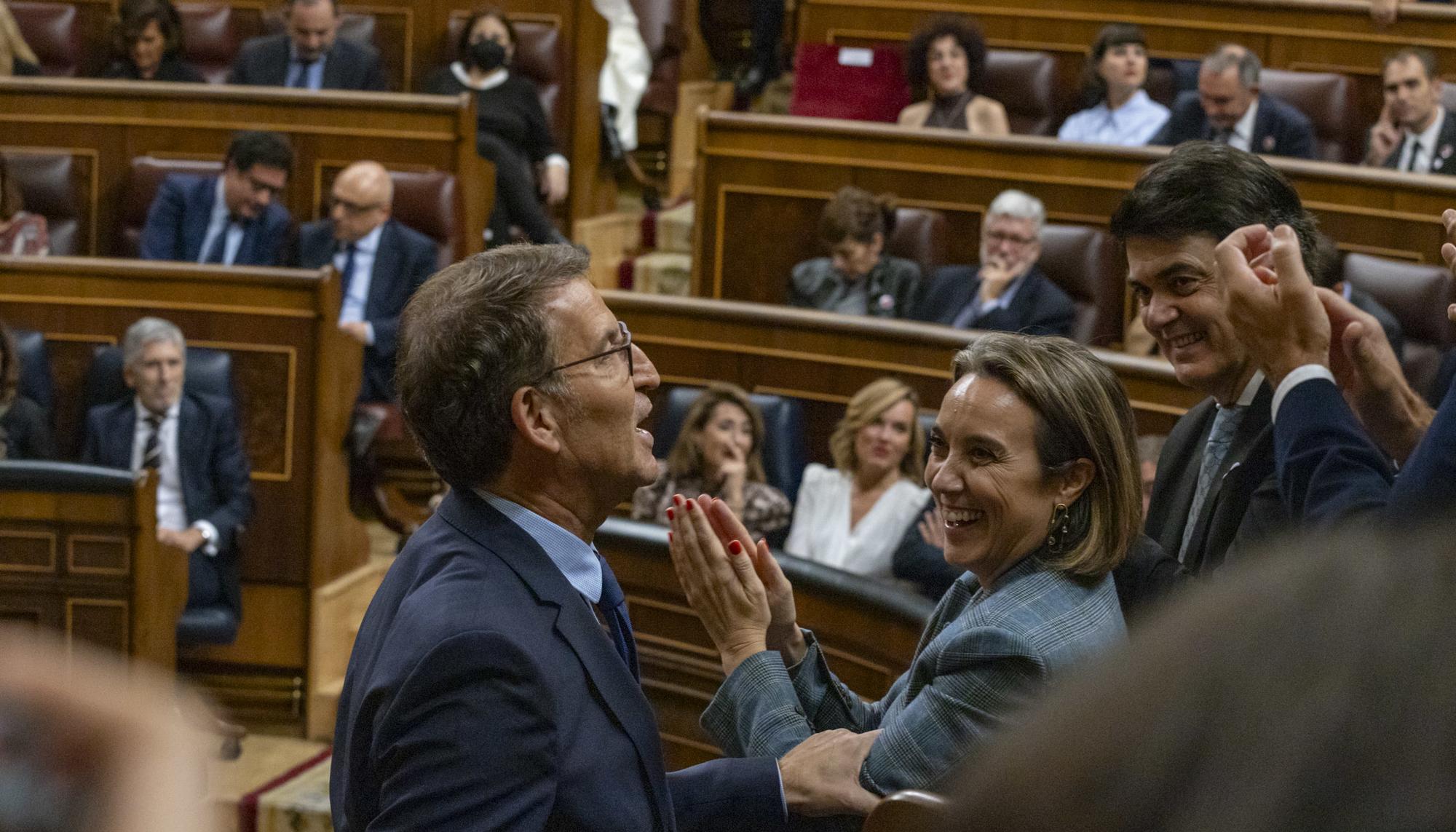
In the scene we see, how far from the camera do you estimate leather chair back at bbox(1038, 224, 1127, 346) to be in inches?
148

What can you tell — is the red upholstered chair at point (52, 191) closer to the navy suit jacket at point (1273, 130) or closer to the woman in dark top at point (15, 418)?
the woman in dark top at point (15, 418)

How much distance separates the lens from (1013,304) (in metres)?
3.62

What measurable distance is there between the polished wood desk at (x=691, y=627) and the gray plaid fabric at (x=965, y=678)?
1334 millimetres

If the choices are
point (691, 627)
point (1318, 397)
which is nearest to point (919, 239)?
point (691, 627)

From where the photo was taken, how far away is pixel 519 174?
15.7 ft

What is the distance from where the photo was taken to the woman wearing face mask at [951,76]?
4578 millimetres

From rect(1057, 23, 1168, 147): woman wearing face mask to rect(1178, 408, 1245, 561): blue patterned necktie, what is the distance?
126 inches

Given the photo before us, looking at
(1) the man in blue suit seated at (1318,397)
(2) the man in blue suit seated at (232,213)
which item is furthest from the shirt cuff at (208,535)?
(1) the man in blue suit seated at (1318,397)

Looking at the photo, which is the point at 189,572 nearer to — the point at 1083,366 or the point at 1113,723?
the point at 1083,366

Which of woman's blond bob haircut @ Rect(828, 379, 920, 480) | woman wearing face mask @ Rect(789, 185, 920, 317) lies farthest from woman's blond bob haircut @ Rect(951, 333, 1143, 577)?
woman wearing face mask @ Rect(789, 185, 920, 317)

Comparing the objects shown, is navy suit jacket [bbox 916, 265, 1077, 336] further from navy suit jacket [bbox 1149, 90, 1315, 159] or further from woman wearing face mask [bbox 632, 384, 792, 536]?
navy suit jacket [bbox 1149, 90, 1315, 159]

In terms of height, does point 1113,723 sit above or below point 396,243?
above

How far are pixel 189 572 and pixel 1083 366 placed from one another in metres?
2.78

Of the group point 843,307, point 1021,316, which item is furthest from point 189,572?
point 1021,316
